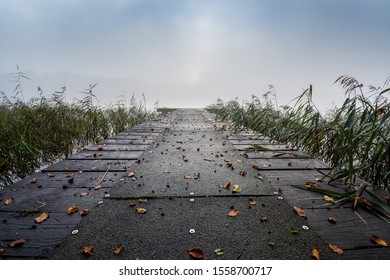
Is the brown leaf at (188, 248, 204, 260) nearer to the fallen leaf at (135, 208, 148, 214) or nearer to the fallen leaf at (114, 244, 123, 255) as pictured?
the fallen leaf at (114, 244, 123, 255)

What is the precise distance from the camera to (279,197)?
4.99 ft

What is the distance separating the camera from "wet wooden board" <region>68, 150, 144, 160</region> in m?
2.44

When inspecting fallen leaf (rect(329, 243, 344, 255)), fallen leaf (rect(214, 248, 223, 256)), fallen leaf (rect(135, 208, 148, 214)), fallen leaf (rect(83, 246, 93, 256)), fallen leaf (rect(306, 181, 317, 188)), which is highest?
fallen leaf (rect(306, 181, 317, 188))

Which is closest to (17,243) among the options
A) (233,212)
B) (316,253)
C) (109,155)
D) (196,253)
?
(196,253)

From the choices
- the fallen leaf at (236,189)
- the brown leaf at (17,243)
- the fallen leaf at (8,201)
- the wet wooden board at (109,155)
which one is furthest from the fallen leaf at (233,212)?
the wet wooden board at (109,155)

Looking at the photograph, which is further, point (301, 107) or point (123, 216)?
point (301, 107)

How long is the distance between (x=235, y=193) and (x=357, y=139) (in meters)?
1.01

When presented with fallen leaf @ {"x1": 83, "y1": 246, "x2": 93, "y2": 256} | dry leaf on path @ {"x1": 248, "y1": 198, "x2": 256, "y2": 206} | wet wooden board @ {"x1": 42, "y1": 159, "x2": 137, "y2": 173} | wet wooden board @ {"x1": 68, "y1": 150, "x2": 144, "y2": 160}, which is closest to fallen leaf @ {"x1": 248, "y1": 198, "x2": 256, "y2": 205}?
dry leaf on path @ {"x1": 248, "y1": 198, "x2": 256, "y2": 206}

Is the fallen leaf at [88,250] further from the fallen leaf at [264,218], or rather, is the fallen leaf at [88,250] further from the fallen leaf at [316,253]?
the fallen leaf at [316,253]

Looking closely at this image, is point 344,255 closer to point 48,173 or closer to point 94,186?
point 94,186

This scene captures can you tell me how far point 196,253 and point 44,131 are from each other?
9.87 feet

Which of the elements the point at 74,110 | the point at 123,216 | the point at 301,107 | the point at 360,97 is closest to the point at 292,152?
the point at 301,107

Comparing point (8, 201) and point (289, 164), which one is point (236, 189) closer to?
point (289, 164)

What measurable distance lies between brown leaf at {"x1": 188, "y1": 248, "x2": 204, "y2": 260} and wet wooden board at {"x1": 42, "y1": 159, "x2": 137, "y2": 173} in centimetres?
131
